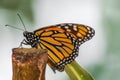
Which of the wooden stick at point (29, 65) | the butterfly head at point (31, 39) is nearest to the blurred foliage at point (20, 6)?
the butterfly head at point (31, 39)

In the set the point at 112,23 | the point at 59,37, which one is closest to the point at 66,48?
the point at 59,37

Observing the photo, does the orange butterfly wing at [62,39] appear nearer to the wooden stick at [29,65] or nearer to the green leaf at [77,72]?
the green leaf at [77,72]

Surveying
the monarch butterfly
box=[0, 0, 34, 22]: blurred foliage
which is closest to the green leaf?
the monarch butterfly

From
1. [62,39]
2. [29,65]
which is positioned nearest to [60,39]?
[62,39]

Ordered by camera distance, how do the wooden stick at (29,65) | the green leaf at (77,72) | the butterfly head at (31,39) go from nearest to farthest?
the wooden stick at (29,65) → the green leaf at (77,72) → the butterfly head at (31,39)

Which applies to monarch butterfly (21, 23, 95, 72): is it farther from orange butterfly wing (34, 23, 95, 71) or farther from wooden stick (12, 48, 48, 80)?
wooden stick (12, 48, 48, 80)

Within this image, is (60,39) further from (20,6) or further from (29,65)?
(29,65)
